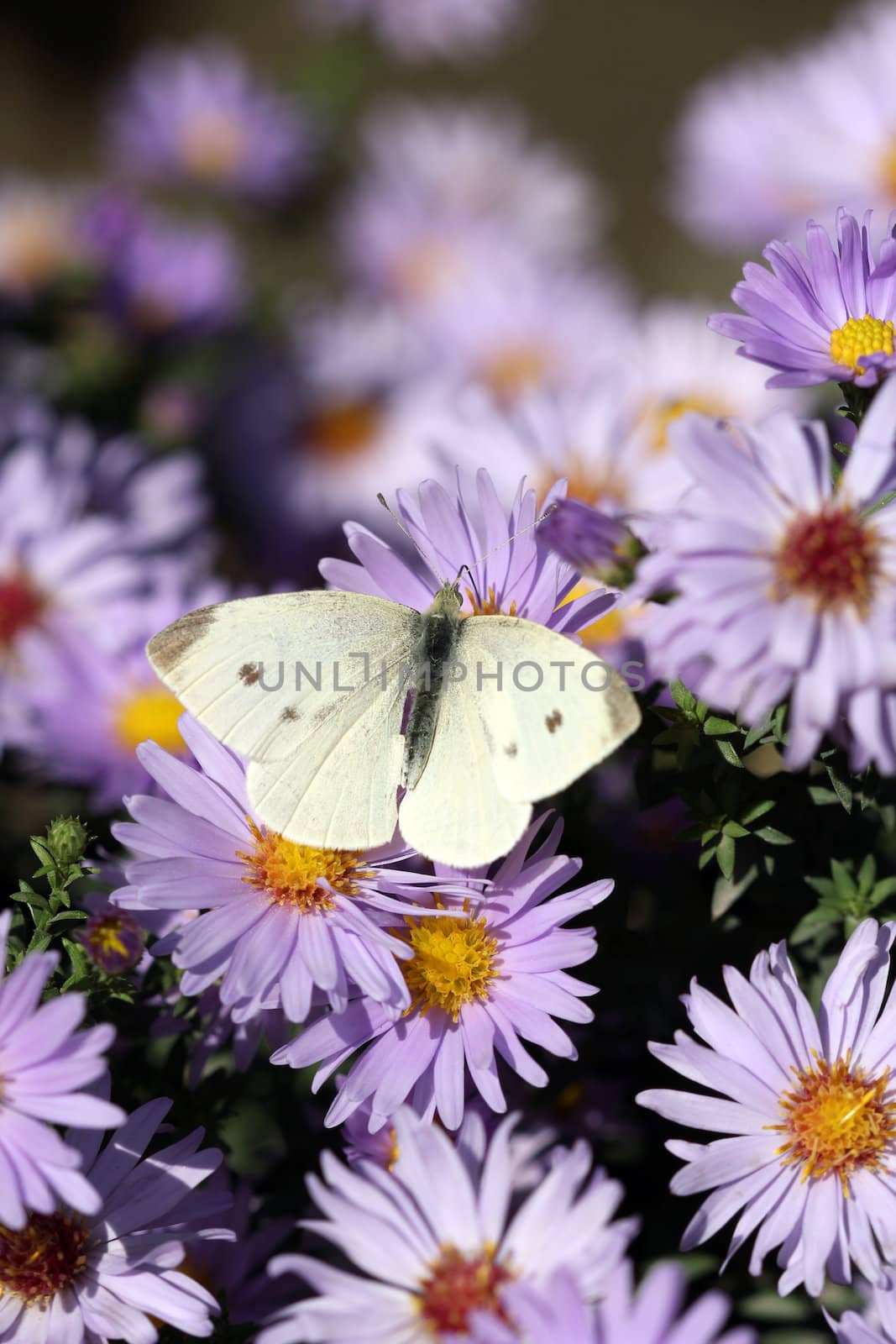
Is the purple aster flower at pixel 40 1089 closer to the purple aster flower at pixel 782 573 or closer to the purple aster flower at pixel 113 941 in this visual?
the purple aster flower at pixel 113 941

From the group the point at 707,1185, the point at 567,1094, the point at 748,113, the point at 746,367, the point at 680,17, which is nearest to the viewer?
the point at 707,1185

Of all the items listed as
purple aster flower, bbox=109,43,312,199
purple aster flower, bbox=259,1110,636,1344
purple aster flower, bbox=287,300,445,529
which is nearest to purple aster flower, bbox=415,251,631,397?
purple aster flower, bbox=287,300,445,529

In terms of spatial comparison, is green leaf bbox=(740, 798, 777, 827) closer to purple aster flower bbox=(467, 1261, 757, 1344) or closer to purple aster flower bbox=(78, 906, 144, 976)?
purple aster flower bbox=(467, 1261, 757, 1344)

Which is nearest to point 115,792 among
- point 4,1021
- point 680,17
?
point 4,1021

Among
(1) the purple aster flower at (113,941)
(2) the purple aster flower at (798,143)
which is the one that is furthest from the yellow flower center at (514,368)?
(1) the purple aster flower at (113,941)

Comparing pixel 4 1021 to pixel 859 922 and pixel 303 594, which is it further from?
pixel 859 922

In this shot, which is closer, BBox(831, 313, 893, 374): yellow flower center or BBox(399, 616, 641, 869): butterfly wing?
BBox(399, 616, 641, 869): butterfly wing
